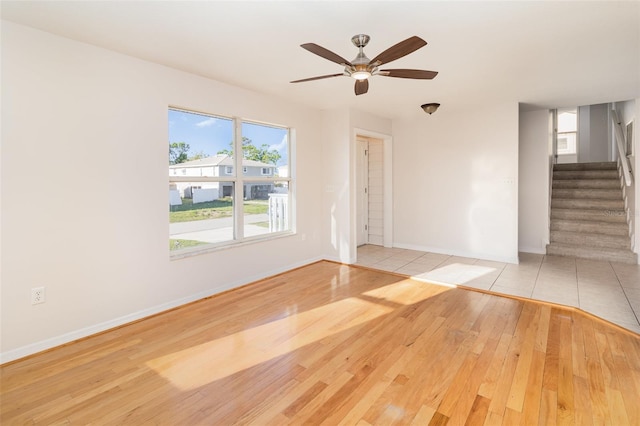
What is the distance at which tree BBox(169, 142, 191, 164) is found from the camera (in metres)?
3.40

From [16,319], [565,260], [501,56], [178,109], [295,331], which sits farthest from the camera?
[565,260]

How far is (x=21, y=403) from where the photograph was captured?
195 centimetres

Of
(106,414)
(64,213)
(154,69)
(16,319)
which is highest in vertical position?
(154,69)

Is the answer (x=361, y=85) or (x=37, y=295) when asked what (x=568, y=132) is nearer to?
(x=361, y=85)

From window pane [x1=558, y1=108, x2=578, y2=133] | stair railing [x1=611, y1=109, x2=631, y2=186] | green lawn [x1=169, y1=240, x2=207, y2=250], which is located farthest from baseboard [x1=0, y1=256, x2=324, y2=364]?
window pane [x1=558, y1=108, x2=578, y2=133]

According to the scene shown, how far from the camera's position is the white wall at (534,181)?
540 cm

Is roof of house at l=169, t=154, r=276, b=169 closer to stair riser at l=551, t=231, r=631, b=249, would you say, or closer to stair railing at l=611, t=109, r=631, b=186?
stair riser at l=551, t=231, r=631, b=249

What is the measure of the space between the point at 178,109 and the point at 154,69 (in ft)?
1.41

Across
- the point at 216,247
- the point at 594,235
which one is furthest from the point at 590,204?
the point at 216,247

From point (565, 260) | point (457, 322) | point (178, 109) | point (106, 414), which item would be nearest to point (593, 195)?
point (565, 260)

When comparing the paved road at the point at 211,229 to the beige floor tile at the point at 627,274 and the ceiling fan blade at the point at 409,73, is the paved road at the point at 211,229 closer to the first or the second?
the ceiling fan blade at the point at 409,73

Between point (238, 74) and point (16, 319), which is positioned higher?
point (238, 74)

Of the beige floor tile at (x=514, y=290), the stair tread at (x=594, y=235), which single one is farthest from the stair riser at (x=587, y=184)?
the beige floor tile at (x=514, y=290)

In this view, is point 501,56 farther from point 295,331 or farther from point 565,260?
point 565,260
